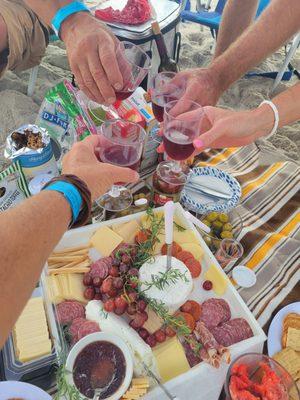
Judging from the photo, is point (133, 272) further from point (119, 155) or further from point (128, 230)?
point (119, 155)

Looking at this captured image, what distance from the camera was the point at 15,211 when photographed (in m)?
0.94

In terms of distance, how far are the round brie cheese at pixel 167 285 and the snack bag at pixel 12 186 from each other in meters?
0.67

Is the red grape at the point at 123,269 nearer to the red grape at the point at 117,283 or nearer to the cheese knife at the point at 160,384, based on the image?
the red grape at the point at 117,283

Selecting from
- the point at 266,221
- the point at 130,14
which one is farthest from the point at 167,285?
the point at 130,14

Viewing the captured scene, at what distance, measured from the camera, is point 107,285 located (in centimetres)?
142

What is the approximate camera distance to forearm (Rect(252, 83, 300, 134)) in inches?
67.0

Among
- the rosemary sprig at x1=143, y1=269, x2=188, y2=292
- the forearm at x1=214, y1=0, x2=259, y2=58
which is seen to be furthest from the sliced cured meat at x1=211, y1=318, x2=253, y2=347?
the forearm at x1=214, y1=0, x2=259, y2=58

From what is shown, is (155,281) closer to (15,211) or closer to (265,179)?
(15,211)

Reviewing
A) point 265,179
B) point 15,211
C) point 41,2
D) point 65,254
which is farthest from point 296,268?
point 41,2

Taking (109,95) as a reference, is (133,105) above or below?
below

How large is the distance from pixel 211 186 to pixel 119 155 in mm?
614

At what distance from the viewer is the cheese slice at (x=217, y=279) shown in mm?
1518

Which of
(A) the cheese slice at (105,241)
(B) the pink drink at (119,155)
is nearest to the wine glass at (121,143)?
(B) the pink drink at (119,155)

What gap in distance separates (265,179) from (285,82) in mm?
2282
